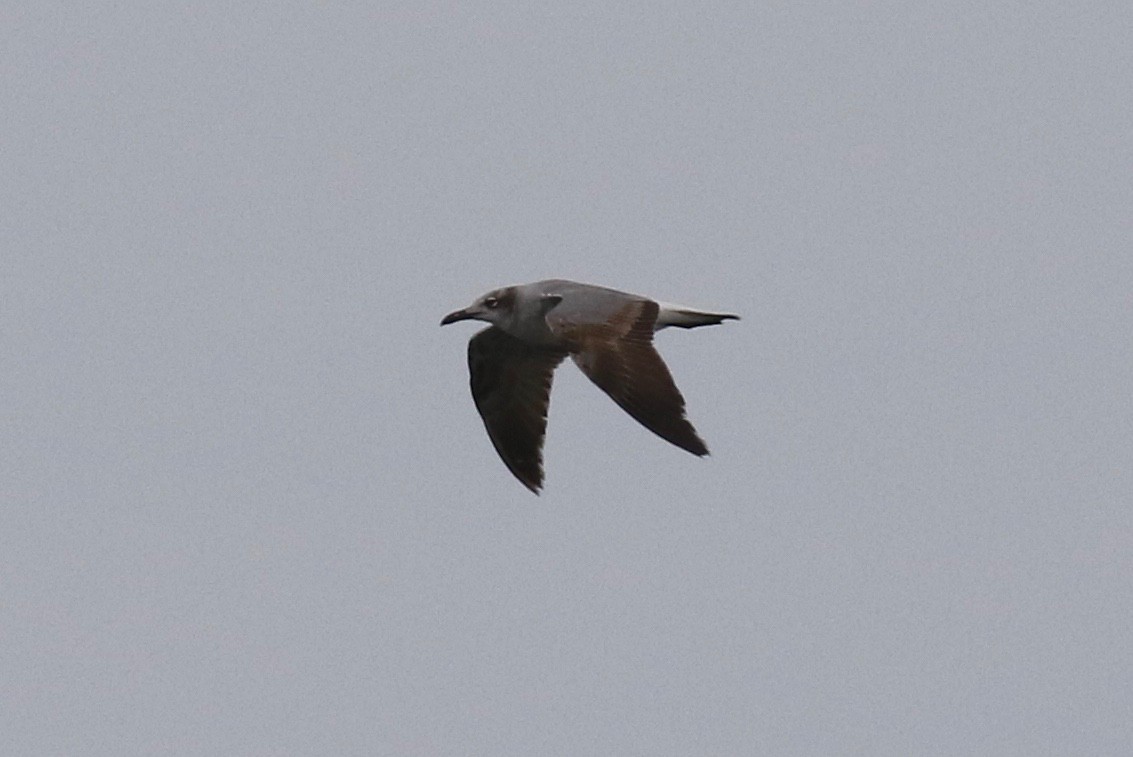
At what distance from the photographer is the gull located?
18422mm

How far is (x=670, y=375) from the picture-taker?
18.6 meters

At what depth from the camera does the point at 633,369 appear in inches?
734

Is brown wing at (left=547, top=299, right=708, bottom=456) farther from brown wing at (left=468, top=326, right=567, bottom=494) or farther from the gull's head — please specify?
brown wing at (left=468, top=326, right=567, bottom=494)

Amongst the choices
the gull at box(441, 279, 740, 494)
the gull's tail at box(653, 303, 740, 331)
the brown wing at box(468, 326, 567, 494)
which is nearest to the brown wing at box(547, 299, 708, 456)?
the gull at box(441, 279, 740, 494)

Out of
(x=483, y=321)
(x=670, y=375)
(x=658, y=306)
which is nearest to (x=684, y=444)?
(x=670, y=375)

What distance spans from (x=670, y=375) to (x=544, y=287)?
2.68 meters

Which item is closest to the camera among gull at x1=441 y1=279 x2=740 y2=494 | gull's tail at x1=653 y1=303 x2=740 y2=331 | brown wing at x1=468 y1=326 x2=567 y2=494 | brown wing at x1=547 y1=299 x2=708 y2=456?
brown wing at x1=547 y1=299 x2=708 y2=456

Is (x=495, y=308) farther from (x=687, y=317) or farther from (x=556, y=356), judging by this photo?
(x=687, y=317)

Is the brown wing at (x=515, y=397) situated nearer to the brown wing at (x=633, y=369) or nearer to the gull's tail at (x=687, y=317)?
the gull's tail at (x=687, y=317)

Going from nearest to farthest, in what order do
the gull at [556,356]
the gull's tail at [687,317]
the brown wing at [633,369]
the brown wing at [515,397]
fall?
1. the brown wing at [633,369]
2. the gull at [556,356]
3. the gull's tail at [687,317]
4. the brown wing at [515,397]

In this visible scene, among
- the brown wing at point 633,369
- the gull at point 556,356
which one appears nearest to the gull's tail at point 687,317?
the gull at point 556,356

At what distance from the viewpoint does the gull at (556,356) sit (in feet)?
60.4

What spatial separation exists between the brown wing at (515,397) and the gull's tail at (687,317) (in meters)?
1.50

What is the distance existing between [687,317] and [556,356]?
1.69 meters
